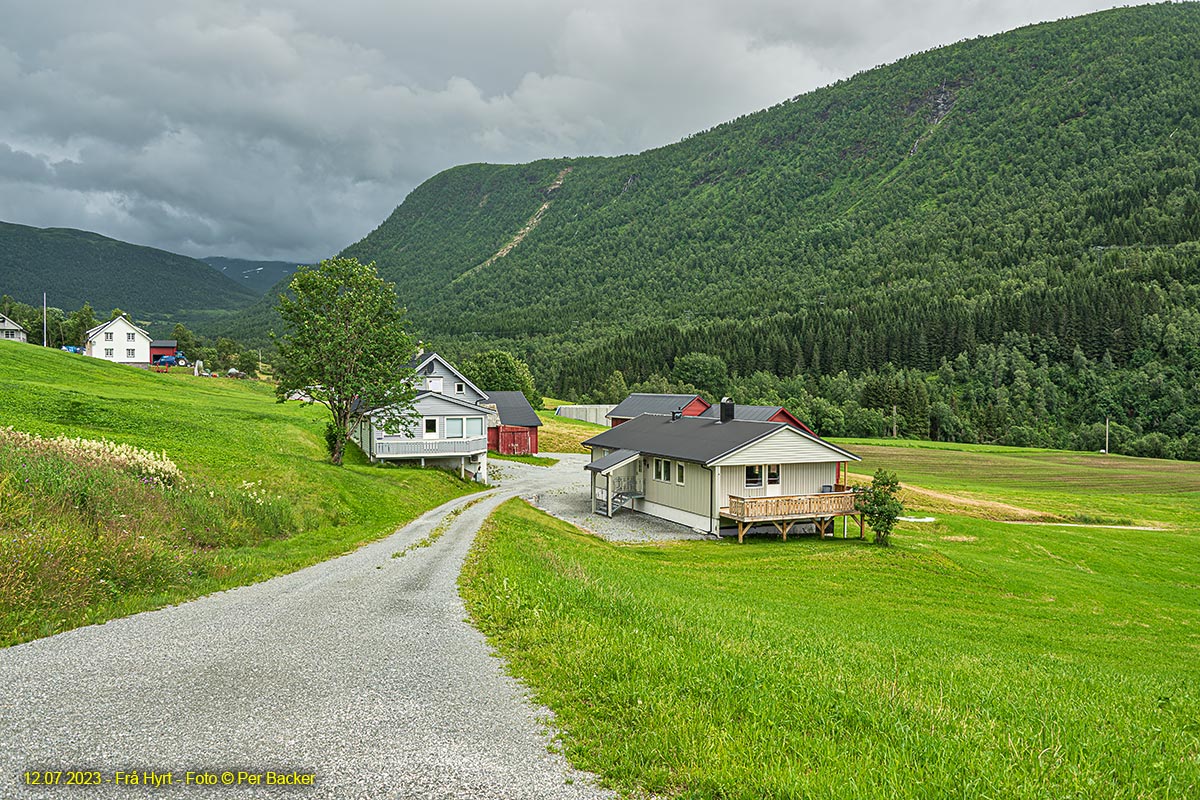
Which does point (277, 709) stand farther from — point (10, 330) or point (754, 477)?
point (10, 330)

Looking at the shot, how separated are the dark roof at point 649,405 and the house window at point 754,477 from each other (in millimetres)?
35372

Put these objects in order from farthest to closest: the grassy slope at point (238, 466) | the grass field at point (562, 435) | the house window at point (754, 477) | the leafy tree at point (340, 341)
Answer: the grass field at point (562, 435), the leafy tree at point (340, 341), the house window at point (754, 477), the grassy slope at point (238, 466)

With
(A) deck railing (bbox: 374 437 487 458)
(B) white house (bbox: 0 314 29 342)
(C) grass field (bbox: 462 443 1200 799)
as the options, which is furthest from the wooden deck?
(B) white house (bbox: 0 314 29 342)

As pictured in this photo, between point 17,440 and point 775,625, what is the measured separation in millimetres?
Answer: 18423

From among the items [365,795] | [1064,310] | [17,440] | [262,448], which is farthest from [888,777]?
[1064,310]

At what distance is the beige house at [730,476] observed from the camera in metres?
34.9

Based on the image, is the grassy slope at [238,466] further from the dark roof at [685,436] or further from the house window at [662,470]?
the house window at [662,470]

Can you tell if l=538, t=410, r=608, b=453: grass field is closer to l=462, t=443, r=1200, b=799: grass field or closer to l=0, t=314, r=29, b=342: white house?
l=462, t=443, r=1200, b=799: grass field

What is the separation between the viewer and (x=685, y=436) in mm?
40156

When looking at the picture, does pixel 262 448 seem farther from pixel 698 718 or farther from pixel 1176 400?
pixel 1176 400

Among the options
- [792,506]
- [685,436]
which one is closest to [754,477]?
[792,506]

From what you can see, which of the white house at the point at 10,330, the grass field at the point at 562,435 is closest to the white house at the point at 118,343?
the white house at the point at 10,330

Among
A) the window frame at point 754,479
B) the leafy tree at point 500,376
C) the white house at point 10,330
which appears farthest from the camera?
the leafy tree at point 500,376

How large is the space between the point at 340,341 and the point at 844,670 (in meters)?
33.2
